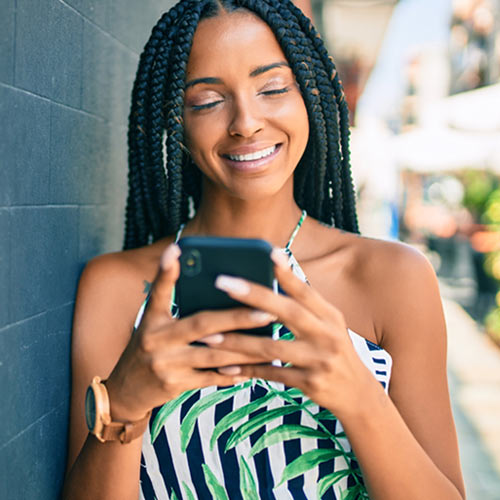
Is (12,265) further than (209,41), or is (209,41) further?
(209,41)

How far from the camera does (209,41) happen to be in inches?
62.0

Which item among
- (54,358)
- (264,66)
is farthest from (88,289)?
(264,66)

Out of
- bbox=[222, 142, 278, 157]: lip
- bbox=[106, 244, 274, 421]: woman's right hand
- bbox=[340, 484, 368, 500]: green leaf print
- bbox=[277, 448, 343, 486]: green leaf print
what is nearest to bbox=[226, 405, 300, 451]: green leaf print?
bbox=[277, 448, 343, 486]: green leaf print

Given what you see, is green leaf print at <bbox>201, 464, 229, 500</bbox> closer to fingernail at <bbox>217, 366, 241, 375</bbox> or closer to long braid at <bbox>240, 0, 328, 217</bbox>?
fingernail at <bbox>217, 366, 241, 375</bbox>

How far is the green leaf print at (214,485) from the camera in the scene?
1.60 meters

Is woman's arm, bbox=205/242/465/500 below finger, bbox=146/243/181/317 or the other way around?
below

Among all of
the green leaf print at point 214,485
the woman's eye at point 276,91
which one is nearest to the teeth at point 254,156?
the woman's eye at point 276,91

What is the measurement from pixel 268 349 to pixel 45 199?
2.54 feet

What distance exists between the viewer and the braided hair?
1.62m

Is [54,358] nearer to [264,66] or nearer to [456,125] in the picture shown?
[264,66]

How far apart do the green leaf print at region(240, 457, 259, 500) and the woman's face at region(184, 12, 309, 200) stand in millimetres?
667

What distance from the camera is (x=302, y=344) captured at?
1.00m

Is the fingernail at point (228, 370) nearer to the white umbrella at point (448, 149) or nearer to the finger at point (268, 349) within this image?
the finger at point (268, 349)

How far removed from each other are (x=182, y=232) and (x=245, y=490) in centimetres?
75
